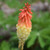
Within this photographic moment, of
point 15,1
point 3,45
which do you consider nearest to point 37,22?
point 15,1

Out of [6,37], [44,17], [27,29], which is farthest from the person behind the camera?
[6,37]

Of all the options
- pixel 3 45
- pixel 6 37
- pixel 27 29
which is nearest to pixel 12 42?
pixel 3 45

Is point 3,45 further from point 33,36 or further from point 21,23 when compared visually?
point 21,23

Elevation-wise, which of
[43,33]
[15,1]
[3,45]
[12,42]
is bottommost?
[12,42]

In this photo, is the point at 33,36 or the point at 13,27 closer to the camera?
the point at 33,36

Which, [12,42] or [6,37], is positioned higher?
[12,42]

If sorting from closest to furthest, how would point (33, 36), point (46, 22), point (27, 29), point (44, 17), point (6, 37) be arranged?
point (27, 29)
point (33, 36)
point (46, 22)
point (44, 17)
point (6, 37)

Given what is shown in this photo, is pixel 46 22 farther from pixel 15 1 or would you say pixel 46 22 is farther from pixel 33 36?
pixel 15 1

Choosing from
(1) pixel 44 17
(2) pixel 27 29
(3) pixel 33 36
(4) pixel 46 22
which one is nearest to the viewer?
(2) pixel 27 29

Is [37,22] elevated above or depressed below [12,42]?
above
